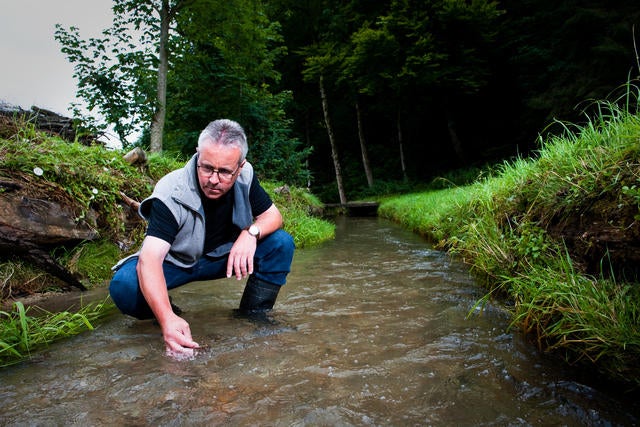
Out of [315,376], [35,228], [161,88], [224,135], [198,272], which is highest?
[161,88]

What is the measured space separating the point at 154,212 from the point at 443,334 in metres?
1.69

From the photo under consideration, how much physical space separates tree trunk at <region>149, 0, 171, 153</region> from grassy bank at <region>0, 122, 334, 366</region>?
13.1 ft

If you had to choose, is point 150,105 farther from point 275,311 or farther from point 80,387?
point 80,387

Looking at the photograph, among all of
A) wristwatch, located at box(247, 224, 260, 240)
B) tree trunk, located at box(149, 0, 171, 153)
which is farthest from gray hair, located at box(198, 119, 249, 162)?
tree trunk, located at box(149, 0, 171, 153)

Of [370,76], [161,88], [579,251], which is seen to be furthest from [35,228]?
[370,76]

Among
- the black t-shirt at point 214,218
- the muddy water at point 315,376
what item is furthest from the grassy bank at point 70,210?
the black t-shirt at point 214,218

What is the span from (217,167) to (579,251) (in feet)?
6.88

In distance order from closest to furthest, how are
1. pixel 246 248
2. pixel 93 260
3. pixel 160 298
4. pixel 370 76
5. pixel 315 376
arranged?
A: pixel 315 376
pixel 160 298
pixel 246 248
pixel 93 260
pixel 370 76

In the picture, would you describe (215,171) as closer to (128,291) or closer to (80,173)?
(128,291)

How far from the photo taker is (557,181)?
2582 mm

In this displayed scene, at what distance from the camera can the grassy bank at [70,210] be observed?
2160 millimetres

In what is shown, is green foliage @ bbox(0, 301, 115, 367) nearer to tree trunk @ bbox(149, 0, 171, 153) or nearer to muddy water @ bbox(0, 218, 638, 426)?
muddy water @ bbox(0, 218, 638, 426)

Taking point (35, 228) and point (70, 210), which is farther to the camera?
point (70, 210)

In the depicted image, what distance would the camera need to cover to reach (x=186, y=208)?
2.03 metres
